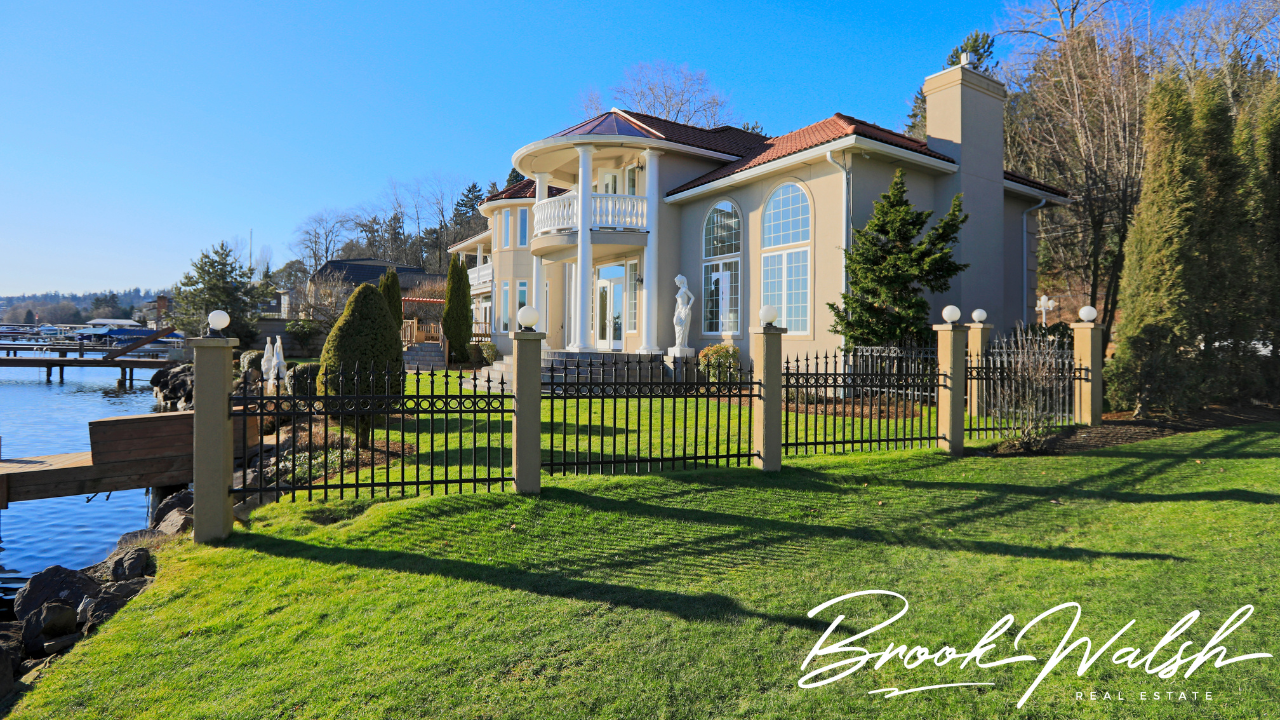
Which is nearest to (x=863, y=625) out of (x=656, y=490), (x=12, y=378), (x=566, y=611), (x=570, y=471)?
(x=566, y=611)

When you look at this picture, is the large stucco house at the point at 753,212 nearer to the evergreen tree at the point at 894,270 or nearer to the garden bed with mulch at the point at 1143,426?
the evergreen tree at the point at 894,270

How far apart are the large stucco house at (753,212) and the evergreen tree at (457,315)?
12.3 feet

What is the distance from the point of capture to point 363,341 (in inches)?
356

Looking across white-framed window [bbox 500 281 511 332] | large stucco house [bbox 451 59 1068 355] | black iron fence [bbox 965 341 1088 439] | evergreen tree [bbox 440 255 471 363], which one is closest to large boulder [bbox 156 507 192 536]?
black iron fence [bbox 965 341 1088 439]

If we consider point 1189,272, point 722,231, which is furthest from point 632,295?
point 1189,272

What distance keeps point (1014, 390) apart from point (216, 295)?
1345 inches

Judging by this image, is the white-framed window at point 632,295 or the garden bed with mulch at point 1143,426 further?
the white-framed window at point 632,295

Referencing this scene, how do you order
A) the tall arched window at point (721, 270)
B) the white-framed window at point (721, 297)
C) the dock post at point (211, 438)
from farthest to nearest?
the white-framed window at point (721, 297) < the tall arched window at point (721, 270) < the dock post at point (211, 438)

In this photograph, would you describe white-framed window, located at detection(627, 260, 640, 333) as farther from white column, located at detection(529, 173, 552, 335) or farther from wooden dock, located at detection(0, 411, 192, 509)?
wooden dock, located at detection(0, 411, 192, 509)

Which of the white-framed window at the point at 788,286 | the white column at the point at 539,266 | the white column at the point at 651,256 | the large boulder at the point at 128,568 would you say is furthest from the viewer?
the white column at the point at 539,266

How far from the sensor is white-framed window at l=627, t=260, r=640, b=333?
18.5 m

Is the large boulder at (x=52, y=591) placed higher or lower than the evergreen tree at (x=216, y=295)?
lower

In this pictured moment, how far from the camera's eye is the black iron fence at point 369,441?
18.9 ft

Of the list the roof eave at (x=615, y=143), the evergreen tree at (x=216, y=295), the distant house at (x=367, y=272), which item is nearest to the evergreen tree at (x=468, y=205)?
the distant house at (x=367, y=272)
